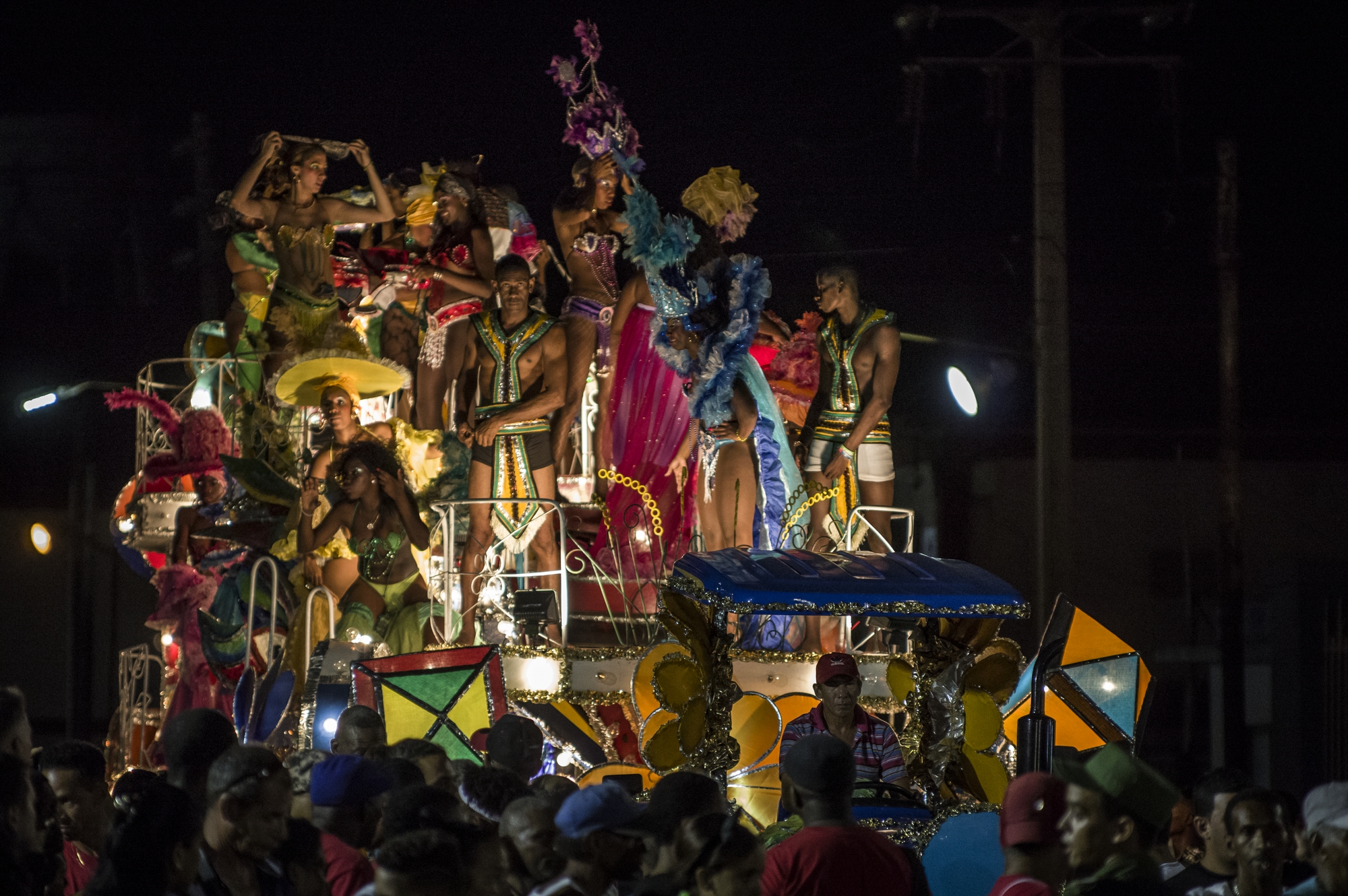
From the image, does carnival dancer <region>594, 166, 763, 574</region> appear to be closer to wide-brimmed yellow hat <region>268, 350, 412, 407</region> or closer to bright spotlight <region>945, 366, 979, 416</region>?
wide-brimmed yellow hat <region>268, 350, 412, 407</region>

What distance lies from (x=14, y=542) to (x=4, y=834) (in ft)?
64.3

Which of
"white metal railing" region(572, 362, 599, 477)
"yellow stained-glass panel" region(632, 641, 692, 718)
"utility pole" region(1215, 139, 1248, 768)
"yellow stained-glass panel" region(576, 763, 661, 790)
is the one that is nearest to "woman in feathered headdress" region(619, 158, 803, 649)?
"white metal railing" region(572, 362, 599, 477)

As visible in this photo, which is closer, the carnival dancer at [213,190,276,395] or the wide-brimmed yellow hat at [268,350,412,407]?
the wide-brimmed yellow hat at [268,350,412,407]

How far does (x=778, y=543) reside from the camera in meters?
10.5

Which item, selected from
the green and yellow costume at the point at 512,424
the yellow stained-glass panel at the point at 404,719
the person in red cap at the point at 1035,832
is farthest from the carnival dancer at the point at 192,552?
the person in red cap at the point at 1035,832

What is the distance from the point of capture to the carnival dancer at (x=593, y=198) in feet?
37.5

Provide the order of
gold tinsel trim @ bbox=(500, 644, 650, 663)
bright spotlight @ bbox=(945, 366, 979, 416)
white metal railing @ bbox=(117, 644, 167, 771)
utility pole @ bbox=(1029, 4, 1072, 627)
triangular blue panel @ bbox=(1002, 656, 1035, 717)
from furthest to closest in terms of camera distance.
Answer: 1. utility pole @ bbox=(1029, 4, 1072, 627)
2. bright spotlight @ bbox=(945, 366, 979, 416)
3. white metal railing @ bbox=(117, 644, 167, 771)
4. gold tinsel trim @ bbox=(500, 644, 650, 663)
5. triangular blue panel @ bbox=(1002, 656, 1035, 717)

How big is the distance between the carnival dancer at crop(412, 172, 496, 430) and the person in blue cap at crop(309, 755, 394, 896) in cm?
670

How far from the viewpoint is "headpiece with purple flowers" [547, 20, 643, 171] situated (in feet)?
37.4

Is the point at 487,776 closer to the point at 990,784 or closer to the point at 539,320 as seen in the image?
the point at 990,784

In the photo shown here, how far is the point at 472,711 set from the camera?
9.05 m

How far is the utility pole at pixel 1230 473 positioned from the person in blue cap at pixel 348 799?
13.7 metres

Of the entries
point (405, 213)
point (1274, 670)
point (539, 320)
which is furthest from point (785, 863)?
point (1274, 670)

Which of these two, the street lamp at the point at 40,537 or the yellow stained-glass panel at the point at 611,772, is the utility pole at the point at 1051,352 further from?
the street lamp at the point at 40,537
